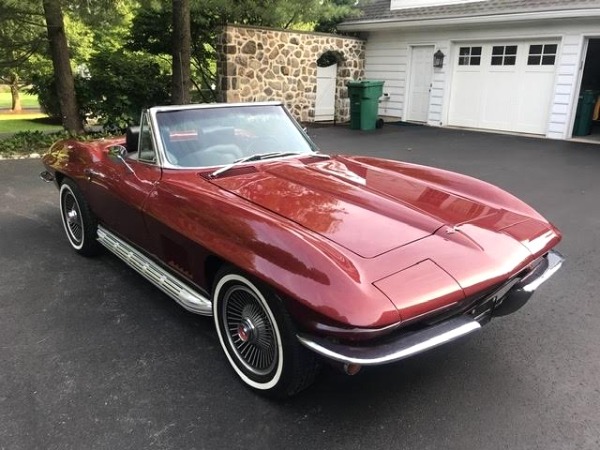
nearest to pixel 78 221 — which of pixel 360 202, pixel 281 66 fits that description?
pixel 360 202

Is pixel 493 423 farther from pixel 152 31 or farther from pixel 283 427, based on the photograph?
pixel 152 31

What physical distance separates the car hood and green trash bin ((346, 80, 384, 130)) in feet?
33.4

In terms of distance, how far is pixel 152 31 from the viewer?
12.4 meters

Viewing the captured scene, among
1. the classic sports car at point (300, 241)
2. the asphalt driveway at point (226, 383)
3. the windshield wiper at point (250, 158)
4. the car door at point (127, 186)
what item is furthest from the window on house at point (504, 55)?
the car door at point (127, 186)

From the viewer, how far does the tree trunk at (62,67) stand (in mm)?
9281

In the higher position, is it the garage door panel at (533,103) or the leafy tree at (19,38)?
the leafy tree at (19,38)

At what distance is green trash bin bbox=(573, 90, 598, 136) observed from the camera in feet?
38.6

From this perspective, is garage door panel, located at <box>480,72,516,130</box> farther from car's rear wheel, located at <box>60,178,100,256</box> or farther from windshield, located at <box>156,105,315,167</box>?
car's rear wheel, located at <box>60,178,100,256</box>

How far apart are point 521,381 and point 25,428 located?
2525 millimetres

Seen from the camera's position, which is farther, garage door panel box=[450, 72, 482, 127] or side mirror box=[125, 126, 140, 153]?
garage door panel box=[450, 72, 482, 127]

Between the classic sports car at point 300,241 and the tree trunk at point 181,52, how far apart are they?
22.5 ft

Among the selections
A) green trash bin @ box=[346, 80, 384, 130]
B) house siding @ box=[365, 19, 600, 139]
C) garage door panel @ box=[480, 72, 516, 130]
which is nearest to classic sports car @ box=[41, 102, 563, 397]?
green trash bin @ box=[346, 80, 384, 130]

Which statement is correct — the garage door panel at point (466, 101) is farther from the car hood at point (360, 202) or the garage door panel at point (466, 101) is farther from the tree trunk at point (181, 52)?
the car hood at point (360, 202)

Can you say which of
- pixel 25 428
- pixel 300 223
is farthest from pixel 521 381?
pixel 25 428
